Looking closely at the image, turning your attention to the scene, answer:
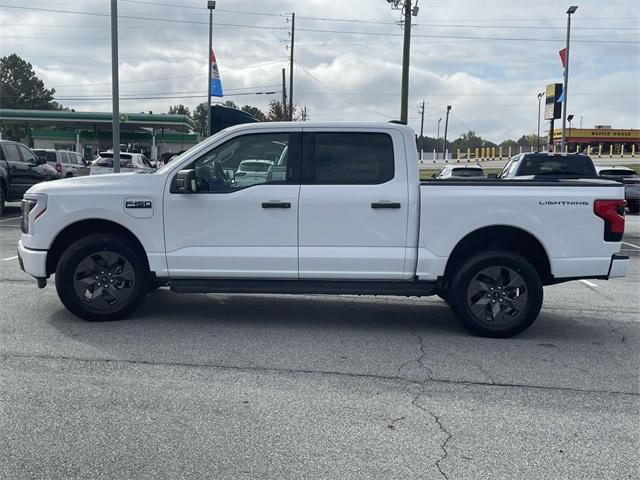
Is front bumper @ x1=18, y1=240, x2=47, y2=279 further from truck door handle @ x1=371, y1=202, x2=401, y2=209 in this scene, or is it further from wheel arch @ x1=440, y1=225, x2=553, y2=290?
wheel arch @ x1=440, y1=225, x2=553, y2=290

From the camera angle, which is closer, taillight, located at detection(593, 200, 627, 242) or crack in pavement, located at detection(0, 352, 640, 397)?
crack in pavement, located at detection(0, 352, 640, 397)

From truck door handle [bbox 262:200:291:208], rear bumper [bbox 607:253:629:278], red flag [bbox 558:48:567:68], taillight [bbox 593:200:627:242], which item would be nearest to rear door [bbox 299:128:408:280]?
truck door handle [bbox 262:200:291:208]

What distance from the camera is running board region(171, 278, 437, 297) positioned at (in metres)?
6.48

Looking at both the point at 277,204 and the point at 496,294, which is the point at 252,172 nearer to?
the point at 277,204

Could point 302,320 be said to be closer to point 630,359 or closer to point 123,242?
point 123,242

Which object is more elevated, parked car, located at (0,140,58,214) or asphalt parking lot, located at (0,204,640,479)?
parked car, located at (0,140,58,214)

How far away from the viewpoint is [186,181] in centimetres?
636

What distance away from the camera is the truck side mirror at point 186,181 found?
6363 mm

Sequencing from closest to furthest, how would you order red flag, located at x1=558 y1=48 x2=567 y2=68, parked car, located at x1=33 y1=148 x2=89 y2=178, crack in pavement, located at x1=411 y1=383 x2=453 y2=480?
crack in pavement, located at x1=411 y1=383 x2=453 y2=480
parked car, located at x1=33 y1=148 x2=89 y2=178
red flag, located at x1=558 y1=48 x2=567 y2=68

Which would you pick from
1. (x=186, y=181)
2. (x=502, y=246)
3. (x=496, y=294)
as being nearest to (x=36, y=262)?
(x=186, y=181)

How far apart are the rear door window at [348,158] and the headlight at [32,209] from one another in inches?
106

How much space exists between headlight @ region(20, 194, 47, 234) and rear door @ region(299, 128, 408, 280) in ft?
8.71

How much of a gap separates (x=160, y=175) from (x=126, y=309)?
1423 millimetres

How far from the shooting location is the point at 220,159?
6.59 m
